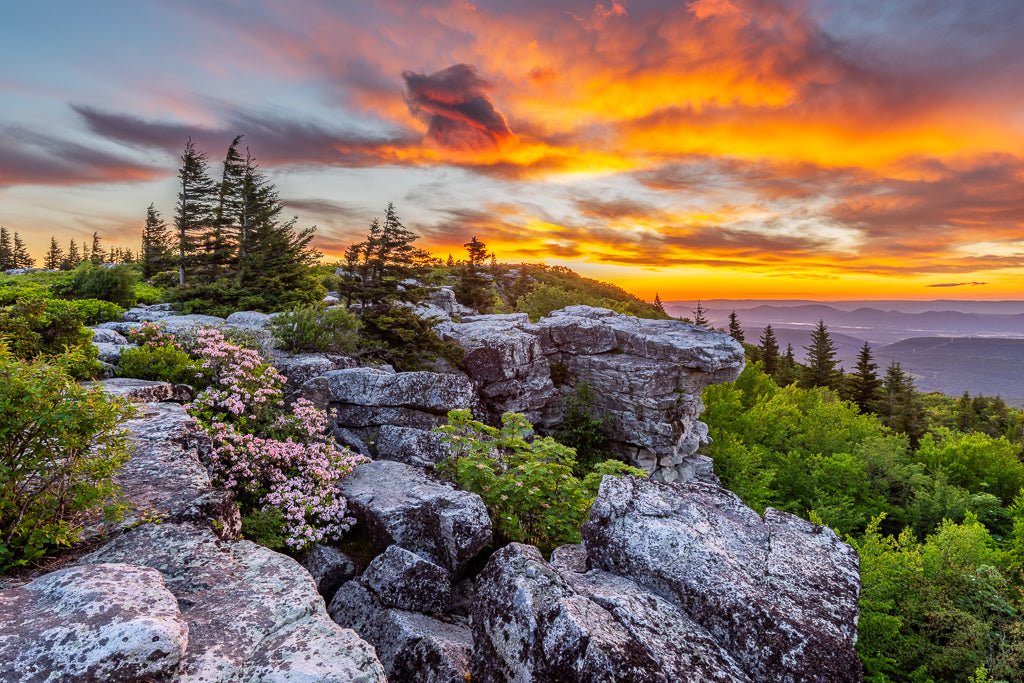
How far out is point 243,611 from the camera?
414 cm

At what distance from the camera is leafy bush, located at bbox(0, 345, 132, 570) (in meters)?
4.26

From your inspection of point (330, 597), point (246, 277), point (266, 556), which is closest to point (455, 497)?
point (330, 597)

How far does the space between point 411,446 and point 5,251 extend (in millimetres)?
81294

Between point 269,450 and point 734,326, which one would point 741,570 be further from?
point 734,326

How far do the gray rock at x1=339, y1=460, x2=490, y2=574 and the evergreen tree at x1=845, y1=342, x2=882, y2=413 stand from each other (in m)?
50.9

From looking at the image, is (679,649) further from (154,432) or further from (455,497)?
(154,432)

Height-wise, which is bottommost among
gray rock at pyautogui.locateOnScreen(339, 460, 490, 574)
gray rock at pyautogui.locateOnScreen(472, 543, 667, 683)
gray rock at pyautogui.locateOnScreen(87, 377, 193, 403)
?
gray rock at pyautogui.locateOnScreen(339, 460, 490, 574)

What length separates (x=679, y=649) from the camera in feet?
13.9

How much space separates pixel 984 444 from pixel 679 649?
37533mm

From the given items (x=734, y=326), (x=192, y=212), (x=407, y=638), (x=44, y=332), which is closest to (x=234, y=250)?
(x=192, y=212)

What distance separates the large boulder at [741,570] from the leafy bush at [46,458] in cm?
541

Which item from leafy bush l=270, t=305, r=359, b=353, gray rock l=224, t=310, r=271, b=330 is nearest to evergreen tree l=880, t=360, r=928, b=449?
leafy bush l=270, t=305, r=359, b=353

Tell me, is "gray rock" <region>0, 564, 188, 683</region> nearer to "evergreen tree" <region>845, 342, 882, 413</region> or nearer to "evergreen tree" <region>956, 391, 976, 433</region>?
"evergreen tree" <region>845, 342, 882, 413</region>

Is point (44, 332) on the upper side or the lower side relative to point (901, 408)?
upper
